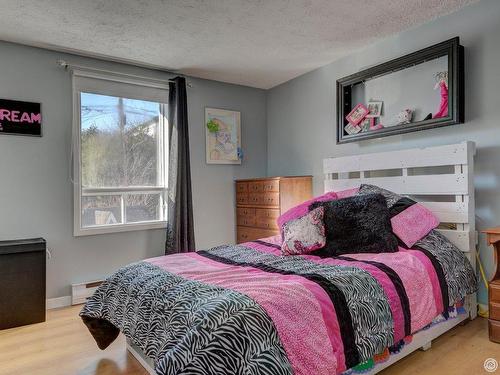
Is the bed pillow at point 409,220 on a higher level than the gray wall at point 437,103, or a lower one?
lower

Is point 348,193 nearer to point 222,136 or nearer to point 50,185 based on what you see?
point 222,136

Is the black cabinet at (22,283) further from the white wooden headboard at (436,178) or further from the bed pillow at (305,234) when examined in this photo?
the white wooden headboard at (436,178)

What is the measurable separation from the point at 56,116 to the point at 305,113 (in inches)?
103

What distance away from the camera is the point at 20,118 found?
2982mm

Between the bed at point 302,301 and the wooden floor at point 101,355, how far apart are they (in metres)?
0.08

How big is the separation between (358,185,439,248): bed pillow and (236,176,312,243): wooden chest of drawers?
1213mm

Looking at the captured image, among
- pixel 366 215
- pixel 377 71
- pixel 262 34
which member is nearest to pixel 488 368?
pixel 366 215

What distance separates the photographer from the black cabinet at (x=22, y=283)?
2627 mm

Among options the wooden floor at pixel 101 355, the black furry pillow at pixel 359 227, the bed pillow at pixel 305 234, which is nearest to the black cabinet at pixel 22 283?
the wooden floor at pixel 101 355

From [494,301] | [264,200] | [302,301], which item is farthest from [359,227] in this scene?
[264,200]

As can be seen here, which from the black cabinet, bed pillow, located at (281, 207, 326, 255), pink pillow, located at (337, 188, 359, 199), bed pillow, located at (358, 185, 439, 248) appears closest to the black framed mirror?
pink pillow, located at (337, 188, 359, 199)

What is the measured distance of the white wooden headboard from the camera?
2422mm

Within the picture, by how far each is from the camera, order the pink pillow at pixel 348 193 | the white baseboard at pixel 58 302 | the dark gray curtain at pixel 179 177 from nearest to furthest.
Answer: the pink pillow at pixel 348 193
the white baseboard at pixel 58 302
the dark gray curtain at pixel 179 177

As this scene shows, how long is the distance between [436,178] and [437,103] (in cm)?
63
